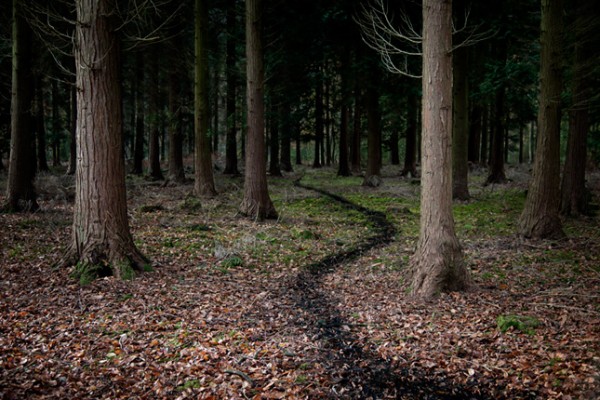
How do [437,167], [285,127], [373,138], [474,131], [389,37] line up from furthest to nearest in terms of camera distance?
[474,131], [285,127], [373,138], [389,37], [437,167]

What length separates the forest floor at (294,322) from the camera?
14.0 ft

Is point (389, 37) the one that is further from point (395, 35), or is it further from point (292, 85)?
point (292, 85)

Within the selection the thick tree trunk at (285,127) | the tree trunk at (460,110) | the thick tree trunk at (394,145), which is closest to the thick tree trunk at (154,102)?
the thick tree trunk at (285,127)

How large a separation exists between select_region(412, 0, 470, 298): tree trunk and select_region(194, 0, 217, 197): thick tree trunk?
420 inches

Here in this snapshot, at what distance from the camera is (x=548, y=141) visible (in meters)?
9.53

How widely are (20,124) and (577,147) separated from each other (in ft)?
50.5

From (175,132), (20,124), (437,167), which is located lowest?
(437,167)

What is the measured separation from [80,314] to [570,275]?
764 cm

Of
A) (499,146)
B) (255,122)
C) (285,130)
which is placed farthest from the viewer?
(285,130)

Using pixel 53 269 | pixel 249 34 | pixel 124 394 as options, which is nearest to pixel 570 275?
pixel 124 394

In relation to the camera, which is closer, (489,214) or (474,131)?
(489,214)

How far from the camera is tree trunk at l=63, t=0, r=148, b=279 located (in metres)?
6.94

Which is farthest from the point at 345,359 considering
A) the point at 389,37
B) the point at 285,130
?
the point at 285,130

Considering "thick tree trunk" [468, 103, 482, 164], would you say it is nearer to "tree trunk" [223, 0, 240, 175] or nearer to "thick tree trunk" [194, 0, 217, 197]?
"tree trunk" [223, 0, 240, 175]
